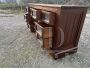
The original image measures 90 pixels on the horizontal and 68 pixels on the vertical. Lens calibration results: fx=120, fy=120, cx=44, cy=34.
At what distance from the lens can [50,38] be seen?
6.25 ft

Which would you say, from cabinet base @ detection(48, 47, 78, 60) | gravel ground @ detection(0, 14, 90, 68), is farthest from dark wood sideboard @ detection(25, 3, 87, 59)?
gravel ground @ detection(0, 14, 90, 68)

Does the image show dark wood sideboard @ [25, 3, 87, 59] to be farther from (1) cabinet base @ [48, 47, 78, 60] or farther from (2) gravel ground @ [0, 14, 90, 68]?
(2) gravel ground @ [0, 14, 90, 68]

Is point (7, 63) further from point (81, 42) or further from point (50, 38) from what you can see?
point (81, 42)

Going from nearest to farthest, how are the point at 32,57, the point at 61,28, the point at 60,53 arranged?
the point at 61,28 → the point at 60,53 → the point at 32,57

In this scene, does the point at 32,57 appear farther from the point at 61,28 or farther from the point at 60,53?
the point at 61,28

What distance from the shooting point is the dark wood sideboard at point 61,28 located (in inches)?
67.8

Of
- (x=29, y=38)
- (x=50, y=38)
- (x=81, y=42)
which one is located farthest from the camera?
(x=29, y=38)

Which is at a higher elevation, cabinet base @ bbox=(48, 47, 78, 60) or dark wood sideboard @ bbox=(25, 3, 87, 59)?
dark wood sideboard @ bbox=(25, 3, 87, 59)

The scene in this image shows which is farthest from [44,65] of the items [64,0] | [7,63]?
[64,0]

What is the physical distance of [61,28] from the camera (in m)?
1.80

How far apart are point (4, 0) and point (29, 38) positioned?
27.2 ft

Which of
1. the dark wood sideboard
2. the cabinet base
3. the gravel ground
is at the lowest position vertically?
the gravel ground

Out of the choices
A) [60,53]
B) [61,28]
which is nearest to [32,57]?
[60,53]

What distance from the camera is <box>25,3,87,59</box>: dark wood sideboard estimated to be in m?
1.72
